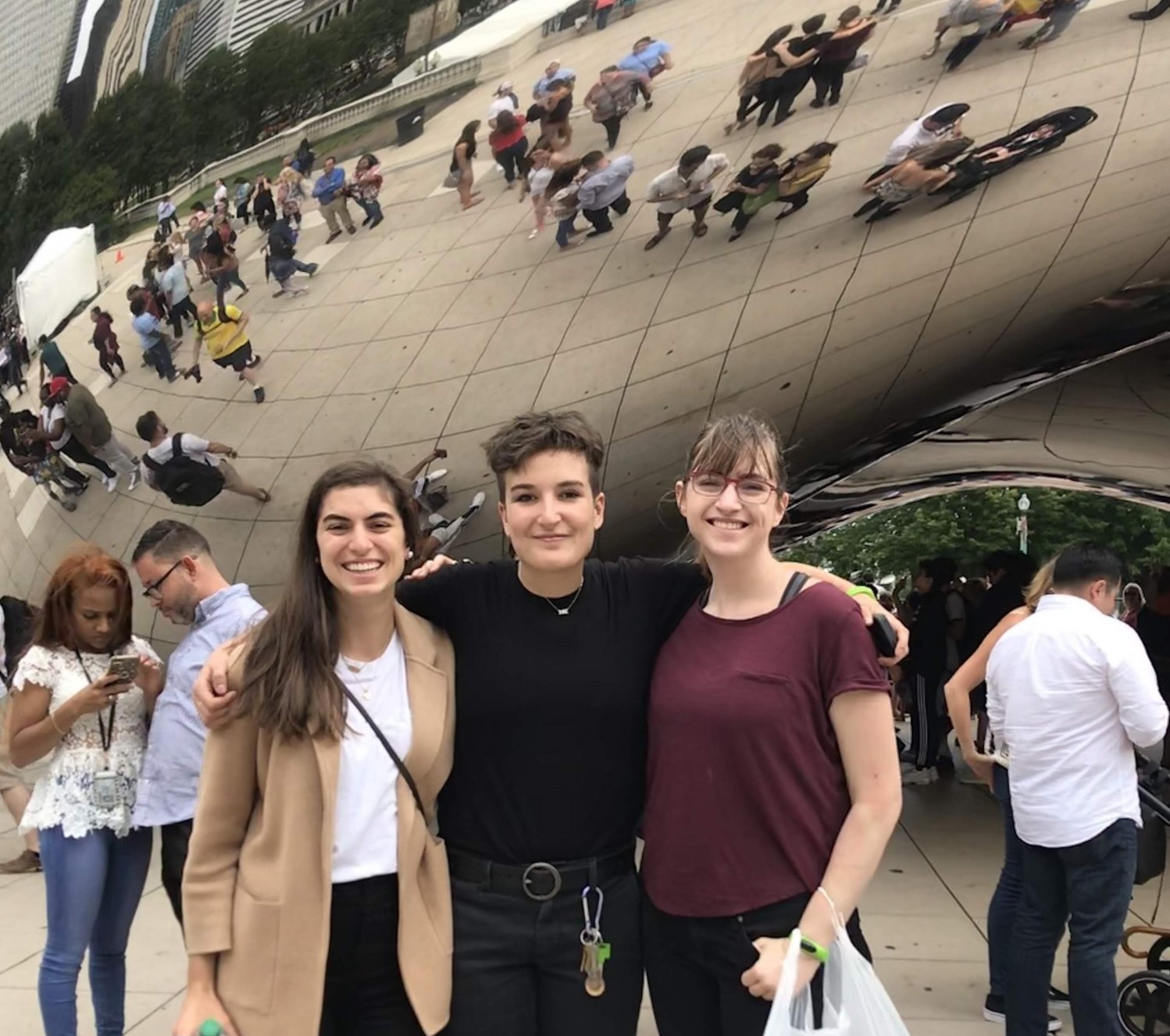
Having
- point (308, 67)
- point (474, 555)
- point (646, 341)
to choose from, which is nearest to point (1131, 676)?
point (646, 341)

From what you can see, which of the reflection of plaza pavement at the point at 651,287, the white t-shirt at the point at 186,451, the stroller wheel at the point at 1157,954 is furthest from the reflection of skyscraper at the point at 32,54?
the stroller wheel at the point at 1157,954

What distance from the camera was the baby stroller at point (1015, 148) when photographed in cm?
334

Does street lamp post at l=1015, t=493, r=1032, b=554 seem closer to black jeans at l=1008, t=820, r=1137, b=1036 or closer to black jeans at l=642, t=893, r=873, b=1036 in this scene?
black jeans at l=1008, t=820, r=1137, b=1036

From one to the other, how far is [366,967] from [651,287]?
6.68 ft

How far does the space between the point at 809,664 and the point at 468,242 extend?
1.88 meters

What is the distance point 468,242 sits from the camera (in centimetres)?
327

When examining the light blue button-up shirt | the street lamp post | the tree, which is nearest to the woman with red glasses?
the light blue button-up shirt

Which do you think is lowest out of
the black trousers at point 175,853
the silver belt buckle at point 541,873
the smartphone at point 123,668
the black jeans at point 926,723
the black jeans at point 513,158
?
the silver belt buckle at point 541,873

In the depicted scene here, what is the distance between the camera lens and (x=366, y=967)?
1975 mm

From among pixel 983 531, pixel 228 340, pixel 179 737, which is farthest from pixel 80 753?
pixel 983 531

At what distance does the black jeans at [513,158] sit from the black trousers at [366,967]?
2042 millimetres

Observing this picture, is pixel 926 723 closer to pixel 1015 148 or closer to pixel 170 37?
pixel 1015 148

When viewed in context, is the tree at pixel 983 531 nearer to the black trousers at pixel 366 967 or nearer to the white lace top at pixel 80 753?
the white lace top at pixel 80 753

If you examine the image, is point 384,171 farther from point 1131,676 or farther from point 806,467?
point 1131,676
